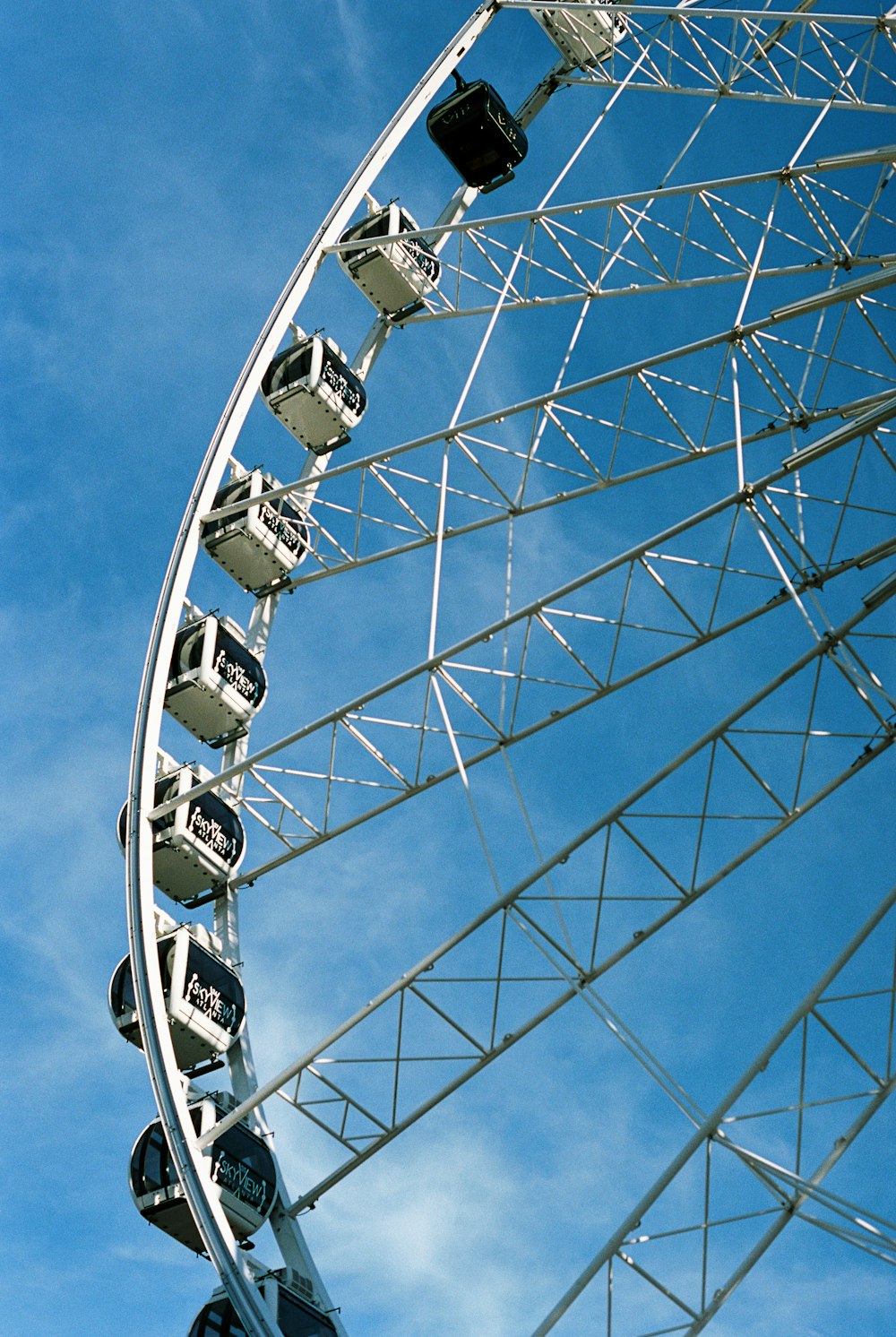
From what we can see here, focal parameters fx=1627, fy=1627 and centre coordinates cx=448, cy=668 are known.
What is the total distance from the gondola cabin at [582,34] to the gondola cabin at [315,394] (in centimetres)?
671

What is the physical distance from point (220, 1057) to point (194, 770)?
3735mm

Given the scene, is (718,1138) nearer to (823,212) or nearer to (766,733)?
(766,733)

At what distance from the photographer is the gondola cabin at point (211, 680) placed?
73.3ft

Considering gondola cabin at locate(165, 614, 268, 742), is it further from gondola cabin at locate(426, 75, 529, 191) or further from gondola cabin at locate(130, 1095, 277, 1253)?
gondola cabin at locate(426, 75, 529, 191)

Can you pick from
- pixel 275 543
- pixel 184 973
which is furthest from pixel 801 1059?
pixel 275 543

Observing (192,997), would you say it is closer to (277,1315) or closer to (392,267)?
(277,1315)

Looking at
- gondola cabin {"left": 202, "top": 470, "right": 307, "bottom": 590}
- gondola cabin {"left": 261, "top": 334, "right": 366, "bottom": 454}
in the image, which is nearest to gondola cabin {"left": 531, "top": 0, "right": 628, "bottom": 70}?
gondola cabin {"left": 261, "top": 334, "right": 366, "bottom": 454}

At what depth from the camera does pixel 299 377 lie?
973 inches

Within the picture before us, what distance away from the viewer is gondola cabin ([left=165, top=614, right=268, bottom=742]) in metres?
22.3

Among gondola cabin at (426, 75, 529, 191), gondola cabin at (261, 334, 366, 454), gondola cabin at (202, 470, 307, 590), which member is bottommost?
gondola cabin at (202, 470, 307, 590)

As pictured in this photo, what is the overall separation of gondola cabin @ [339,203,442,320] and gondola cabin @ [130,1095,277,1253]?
1256 cm

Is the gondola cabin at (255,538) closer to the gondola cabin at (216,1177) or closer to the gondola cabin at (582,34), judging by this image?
the gondola cabin at (216,1177)

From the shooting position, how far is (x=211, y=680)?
22.3 metres

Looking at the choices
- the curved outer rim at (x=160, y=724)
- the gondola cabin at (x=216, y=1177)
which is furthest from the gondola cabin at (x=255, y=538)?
the gondola cabin at (x=216, y=1177)
